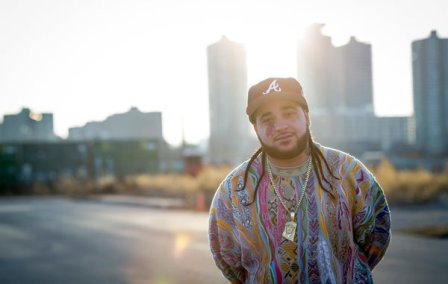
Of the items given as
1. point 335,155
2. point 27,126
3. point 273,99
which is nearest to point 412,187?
point 335,155

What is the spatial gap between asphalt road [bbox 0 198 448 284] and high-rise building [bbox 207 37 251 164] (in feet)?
287

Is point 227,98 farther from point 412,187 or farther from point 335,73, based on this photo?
point 412,187

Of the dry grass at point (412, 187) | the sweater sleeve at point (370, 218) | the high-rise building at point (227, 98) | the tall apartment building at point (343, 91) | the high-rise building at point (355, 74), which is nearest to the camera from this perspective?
the sweater sleeve at point (370, 218)

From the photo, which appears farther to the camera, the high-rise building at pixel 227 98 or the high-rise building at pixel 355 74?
the high-rise building at pixel 355 74

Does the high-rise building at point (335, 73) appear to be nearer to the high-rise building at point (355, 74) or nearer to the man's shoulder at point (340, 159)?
the high-rise building at point (355, 74)

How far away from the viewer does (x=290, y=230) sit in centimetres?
272

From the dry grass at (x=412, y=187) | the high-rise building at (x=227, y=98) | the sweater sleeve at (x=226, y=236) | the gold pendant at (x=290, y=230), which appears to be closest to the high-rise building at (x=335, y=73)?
the high-rise building at (x=227, y=98)

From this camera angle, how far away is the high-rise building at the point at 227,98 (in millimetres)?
111037

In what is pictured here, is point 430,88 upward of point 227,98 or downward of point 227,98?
downward

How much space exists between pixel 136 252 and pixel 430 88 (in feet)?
303

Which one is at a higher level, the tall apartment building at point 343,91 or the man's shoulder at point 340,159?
the tall apartment building at point 343,91

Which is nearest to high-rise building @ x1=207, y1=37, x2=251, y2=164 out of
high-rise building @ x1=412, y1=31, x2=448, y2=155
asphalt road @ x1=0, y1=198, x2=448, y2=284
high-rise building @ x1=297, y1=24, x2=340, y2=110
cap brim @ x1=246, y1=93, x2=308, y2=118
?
high-rise building @ x1=297, y1=24, x2=340, y2=110

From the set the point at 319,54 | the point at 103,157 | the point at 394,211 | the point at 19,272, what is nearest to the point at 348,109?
the point at 319,54

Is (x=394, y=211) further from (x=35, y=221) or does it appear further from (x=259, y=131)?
(x=259, y=131)
